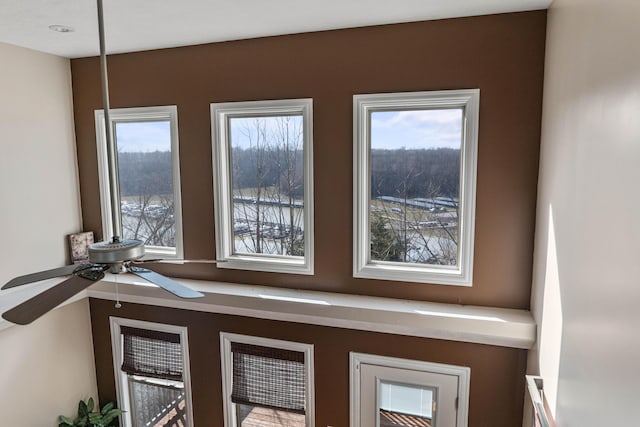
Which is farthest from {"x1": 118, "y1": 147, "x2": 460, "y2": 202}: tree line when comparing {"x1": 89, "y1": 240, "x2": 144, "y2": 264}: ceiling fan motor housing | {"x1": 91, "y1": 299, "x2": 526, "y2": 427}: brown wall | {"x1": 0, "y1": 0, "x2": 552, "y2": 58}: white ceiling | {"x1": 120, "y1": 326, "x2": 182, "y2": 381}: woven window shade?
{"x1": 89, "y1": 240, "x2": 144, "y2": 264}: ceiling fan motor housing

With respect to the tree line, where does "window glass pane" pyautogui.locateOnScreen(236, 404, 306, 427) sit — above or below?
below

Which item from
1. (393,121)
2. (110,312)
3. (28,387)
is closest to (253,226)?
Result: (393,121)

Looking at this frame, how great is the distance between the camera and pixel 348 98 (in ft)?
10.4

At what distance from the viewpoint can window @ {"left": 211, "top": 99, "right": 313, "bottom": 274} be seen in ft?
11.2

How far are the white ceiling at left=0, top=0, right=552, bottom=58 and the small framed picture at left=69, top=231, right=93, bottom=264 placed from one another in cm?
179

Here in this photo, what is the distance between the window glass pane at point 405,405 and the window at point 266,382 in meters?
0.63

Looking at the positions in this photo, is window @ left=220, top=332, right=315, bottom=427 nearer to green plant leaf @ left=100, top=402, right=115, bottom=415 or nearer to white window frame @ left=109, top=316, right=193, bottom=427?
white window frame @ left=109, top=316, right=193, bottom=427

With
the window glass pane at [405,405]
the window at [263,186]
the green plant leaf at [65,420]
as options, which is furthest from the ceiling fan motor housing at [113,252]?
the green plant leaf at [65,420]

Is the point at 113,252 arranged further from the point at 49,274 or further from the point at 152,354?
the point at 152,354

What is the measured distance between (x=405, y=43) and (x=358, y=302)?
2001 millimetres

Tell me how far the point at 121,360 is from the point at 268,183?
2.49m

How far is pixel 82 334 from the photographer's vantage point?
4.24 metres

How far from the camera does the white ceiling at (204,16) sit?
262 cm

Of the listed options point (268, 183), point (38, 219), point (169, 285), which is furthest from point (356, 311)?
point (38, 219)
